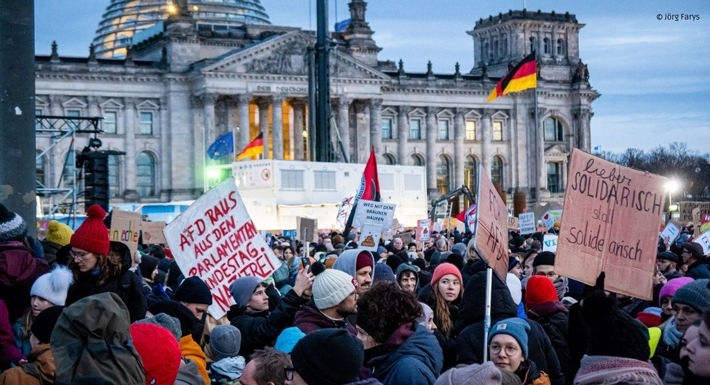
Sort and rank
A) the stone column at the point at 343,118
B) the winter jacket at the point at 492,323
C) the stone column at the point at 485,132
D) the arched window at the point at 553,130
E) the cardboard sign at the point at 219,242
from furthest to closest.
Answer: the arched window at the point at 553,130
the stone column at the point at 485,132
the stone column at the point at 343,118
the cardboard sign at the point at 219,242
the winter jacket at the point at 492,323

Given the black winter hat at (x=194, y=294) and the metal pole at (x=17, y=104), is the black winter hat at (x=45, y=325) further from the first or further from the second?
the metal pole at (x=17, y=104)

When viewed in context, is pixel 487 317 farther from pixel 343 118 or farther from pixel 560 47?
pixel 560 47

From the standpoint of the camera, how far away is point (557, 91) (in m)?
78.4

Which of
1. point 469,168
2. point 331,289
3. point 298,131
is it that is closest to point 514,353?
point 331,289

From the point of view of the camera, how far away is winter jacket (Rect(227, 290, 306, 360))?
7.73 m

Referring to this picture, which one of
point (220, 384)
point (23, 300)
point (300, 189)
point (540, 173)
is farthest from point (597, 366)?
point (540, 173)

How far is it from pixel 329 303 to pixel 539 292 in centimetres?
167

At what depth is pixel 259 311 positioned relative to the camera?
8438 millimetres

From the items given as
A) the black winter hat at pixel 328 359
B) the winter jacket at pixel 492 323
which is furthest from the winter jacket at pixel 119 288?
the black winter hat at pixel 328 359

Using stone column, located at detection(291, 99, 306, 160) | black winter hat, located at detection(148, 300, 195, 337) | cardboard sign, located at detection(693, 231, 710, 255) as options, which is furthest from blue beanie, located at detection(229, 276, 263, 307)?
stone column, located at detection(291, 99, 306, 160)

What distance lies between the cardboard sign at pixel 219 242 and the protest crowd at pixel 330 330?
58 cm

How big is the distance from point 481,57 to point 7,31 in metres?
73.4

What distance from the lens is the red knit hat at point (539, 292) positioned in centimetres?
811

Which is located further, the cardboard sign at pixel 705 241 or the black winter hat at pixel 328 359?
the cardboard sign at pixel 705 241
